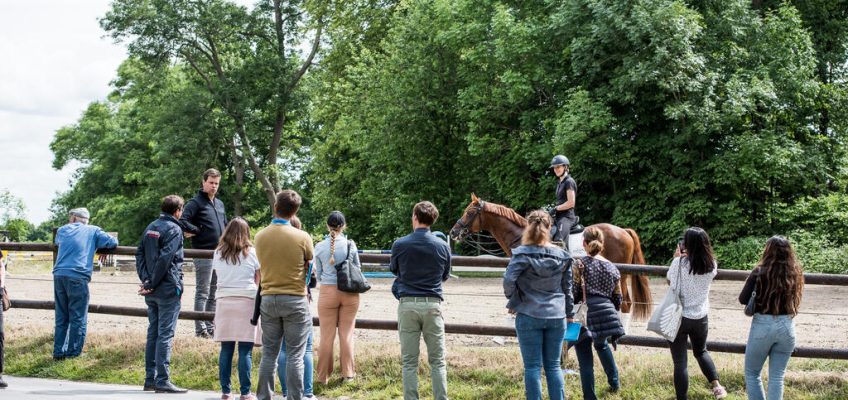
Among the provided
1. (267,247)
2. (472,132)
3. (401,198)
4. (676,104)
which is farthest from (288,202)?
(401,198)

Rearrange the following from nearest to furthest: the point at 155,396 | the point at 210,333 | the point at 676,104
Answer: the point at 155,396
the point at 210,333
the point at 676,104

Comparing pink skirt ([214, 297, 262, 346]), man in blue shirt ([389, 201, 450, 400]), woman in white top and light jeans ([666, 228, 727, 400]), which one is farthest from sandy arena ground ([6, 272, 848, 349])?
pink skirt ([214, 297, 262, 346])

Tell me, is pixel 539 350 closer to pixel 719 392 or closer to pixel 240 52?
pixel 719 392

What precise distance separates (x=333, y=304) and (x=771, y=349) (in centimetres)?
418

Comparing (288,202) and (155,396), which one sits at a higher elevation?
(288,202)

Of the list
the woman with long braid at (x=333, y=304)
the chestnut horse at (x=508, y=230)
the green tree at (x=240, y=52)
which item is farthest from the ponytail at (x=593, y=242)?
the green tree at (x=240, y=52)

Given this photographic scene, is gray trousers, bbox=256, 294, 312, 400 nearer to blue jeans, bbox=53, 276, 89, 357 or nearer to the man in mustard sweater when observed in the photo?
the man in mustard sweater

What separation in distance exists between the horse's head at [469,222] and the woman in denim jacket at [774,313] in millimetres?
6292

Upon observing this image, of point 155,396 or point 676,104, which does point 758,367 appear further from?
point 676,104

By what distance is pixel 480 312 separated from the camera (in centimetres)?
1709

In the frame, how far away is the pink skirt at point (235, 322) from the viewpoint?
8039 millimetres

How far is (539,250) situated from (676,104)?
2048cm

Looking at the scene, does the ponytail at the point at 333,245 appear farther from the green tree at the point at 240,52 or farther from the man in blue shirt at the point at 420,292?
the green tree at the point at 240,52

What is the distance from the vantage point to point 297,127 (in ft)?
159
